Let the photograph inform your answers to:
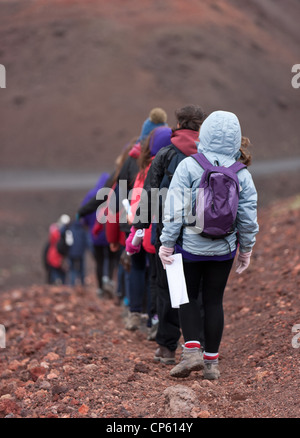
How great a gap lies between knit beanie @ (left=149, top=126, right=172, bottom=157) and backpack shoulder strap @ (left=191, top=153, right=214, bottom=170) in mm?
887

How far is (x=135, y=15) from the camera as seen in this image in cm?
4222

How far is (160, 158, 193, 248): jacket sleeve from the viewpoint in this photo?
12.8 ft

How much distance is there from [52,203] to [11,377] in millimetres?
19694

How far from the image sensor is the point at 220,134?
12.9 ft

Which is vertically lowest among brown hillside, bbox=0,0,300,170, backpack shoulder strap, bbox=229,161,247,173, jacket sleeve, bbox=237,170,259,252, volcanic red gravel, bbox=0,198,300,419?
volcanic red gravel, bbox=0,198,300,419

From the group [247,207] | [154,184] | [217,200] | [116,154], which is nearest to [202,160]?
[217,200]

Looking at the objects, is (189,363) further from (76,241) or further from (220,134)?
(76,241)

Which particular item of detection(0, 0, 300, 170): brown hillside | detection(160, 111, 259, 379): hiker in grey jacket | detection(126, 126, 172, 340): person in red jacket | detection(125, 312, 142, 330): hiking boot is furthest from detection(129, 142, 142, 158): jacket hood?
detection(0, 0, 300, 170): brown hillside

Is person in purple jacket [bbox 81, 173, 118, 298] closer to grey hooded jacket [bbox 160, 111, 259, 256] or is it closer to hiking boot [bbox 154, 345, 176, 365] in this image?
hiking boot [bbox 154, 345, 176, 365]

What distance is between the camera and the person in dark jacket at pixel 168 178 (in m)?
4.32

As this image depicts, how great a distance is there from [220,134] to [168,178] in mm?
568

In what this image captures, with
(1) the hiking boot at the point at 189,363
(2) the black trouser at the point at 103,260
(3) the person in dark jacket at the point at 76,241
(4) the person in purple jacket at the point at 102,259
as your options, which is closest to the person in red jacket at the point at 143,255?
(1) the hiking boot at the point at 189,363
